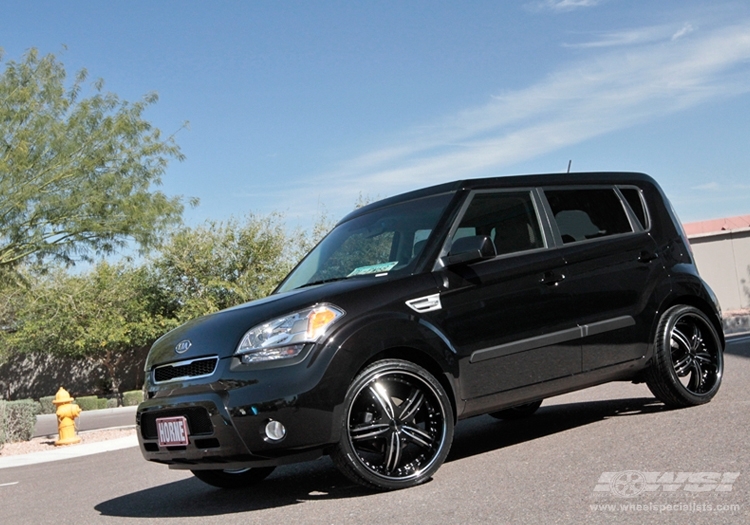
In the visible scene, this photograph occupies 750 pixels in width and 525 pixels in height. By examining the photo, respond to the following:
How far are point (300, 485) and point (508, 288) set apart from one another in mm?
1898

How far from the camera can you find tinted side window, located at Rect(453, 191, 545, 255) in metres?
5.80

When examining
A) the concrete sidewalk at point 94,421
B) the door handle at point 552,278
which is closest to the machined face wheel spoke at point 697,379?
the door handle at point 552,278

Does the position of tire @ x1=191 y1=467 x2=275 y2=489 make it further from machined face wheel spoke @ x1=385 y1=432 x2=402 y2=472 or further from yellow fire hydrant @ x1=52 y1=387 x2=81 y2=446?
yellow fire hydrant @ x1=52 y1=387 x2=81 y2=446

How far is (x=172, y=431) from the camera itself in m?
4.99

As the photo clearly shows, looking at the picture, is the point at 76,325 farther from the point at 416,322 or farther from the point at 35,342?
the point at 416,322

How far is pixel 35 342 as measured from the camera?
128 ft

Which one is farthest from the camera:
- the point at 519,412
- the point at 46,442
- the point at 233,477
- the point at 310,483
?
the point at 46,442

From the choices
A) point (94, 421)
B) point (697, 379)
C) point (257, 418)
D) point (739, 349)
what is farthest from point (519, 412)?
point (94, 421)

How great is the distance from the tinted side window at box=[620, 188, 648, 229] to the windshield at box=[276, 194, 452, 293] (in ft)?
5.96

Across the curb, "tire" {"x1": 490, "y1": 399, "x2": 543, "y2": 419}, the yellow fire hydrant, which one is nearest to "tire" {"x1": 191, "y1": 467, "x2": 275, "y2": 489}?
"tire" {"x1": 490, "y1": 399, "x2": 543, "y2": 419}

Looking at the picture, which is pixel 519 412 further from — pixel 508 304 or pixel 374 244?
pixel 374 244

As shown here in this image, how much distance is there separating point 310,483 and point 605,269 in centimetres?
258

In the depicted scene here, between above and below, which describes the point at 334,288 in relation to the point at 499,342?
above

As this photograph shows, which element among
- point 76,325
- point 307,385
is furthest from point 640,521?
point 76,325
